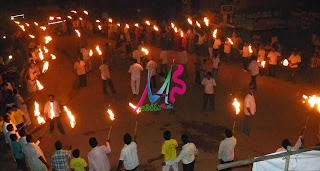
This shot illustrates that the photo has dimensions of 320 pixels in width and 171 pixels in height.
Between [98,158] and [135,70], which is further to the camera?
[135,70]

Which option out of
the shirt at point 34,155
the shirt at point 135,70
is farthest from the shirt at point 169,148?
the shirt at point 135,70

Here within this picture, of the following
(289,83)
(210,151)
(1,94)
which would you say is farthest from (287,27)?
(1,94)

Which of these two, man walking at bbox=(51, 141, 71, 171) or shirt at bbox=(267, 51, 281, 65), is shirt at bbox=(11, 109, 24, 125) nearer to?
man walking at bbox=(51, 141, 71, 171)

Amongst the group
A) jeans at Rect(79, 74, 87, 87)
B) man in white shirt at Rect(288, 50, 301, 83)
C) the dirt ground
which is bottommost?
the dirt ground

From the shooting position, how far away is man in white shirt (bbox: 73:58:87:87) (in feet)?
55.6

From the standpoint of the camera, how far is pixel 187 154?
856cm

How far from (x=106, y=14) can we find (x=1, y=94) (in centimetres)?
2258

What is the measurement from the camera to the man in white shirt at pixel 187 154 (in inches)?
334

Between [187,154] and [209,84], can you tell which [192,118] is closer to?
[209,84]

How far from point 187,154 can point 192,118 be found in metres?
5.49

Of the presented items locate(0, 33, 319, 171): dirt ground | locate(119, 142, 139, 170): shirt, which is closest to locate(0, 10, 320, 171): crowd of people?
locate(119, 142, 139, 170): shirt

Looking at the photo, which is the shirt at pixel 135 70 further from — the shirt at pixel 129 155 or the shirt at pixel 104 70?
the shirt at pixel 129 155

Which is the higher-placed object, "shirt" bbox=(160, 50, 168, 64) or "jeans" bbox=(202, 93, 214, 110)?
"shirt" bbox=(160, 50, 168, 64)

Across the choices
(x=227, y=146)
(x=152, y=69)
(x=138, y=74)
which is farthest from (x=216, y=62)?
(x=227, y=146)
